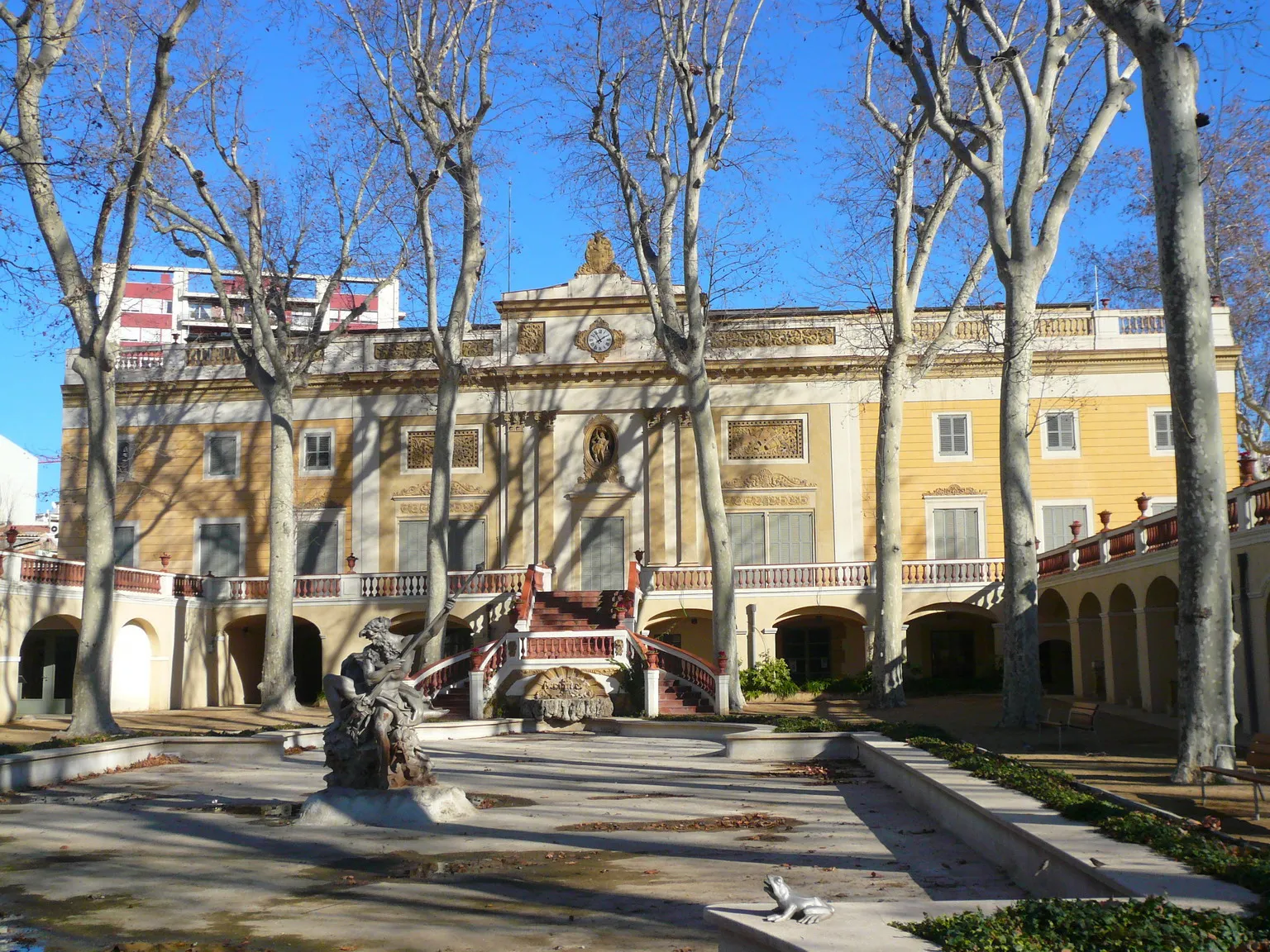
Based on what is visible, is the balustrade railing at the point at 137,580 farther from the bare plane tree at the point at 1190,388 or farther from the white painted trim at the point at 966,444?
the bare plane tree at the point at 1190,388

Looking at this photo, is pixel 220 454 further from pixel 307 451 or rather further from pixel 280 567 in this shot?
pixel 280 567

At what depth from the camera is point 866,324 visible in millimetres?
31297

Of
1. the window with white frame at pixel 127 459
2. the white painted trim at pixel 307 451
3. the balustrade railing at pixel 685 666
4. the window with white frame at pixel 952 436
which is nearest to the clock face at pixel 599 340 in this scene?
the white painted trim at pixel 307 451

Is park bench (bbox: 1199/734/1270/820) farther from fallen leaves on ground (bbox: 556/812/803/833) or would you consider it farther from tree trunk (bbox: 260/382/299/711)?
tree trunk (bbox: 260/382/299/711)

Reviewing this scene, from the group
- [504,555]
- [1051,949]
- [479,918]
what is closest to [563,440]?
[504,555]

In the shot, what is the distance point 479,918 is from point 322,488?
2655cm

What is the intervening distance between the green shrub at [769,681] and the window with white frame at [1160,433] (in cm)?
1095

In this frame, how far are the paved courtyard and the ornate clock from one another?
19459 millimetres

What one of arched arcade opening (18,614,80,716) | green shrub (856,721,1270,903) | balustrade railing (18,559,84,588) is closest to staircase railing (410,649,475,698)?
balustrade railing (18,559,84,588)

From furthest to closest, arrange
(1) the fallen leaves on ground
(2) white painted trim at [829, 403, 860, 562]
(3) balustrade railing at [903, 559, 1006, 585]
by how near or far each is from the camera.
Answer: (2) white painted trim at [829, 403, 860, 562], (3) balustrade railing at [903, 559, 1006, 585], (1) the fallen leaves on ground

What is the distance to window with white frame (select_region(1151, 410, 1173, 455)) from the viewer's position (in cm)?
3030

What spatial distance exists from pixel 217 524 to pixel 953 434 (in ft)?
62.4

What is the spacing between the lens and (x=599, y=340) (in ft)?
105

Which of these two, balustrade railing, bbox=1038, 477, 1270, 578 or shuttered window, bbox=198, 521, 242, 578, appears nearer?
balustrade railing, bbox=1038, 477, 1270, 578
